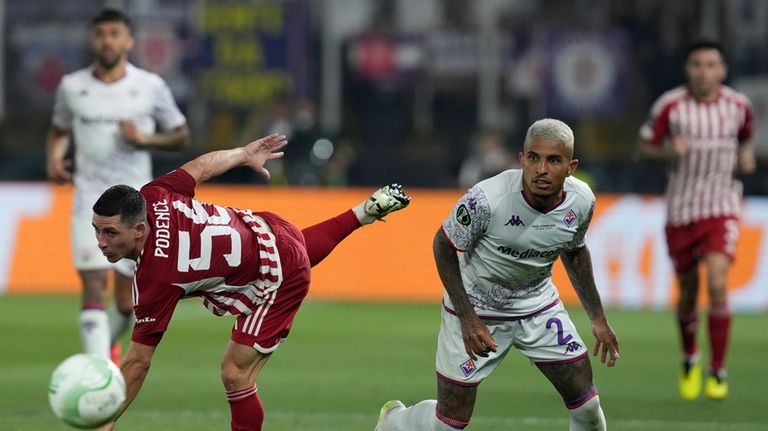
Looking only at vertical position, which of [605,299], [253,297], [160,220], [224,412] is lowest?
[605,299]

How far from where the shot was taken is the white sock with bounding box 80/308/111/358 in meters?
10.1

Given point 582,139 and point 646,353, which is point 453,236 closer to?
point 646,353

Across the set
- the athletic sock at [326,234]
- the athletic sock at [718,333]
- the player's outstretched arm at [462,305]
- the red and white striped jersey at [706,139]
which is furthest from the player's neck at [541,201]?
the red and white striped jersey at [706,139]

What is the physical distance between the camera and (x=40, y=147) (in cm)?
2317

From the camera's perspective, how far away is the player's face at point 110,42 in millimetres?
10383

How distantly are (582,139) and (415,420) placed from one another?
48.1 feet

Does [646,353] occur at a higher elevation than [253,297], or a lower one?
lower

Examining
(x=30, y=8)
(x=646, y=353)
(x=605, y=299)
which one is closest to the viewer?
(x=646, y=353)

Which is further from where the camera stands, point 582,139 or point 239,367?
point 582,139

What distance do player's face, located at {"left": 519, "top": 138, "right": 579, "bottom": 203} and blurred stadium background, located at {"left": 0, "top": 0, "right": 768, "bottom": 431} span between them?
365 centimetres

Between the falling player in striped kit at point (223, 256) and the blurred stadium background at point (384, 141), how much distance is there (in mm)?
2749

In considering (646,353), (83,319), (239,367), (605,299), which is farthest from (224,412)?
(605,299)

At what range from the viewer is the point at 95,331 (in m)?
10.1

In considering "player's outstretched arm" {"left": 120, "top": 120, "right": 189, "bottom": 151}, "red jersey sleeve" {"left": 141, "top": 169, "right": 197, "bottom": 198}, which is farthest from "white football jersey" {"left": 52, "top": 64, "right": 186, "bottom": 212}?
"red jersey sleeve" {"left": 141, "top": 169, "right": 197, "bottom": 198}
